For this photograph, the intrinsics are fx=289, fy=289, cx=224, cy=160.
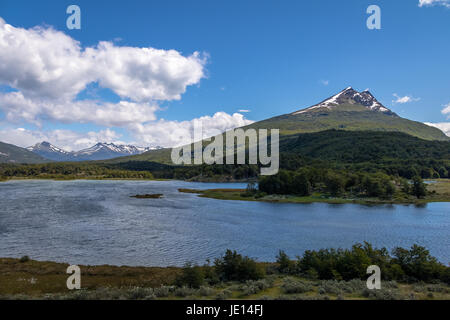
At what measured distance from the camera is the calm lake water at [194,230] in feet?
139

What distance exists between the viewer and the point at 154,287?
27.0 metres

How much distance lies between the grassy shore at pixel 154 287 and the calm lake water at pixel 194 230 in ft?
15.2

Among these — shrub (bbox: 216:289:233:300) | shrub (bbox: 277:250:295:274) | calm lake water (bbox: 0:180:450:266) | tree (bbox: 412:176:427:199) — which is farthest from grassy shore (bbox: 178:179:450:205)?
shrub (bbox: 216:289:233:300)

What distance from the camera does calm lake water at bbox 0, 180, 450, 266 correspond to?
42.3m

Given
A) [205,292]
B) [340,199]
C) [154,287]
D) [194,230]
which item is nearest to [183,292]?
[205,292]

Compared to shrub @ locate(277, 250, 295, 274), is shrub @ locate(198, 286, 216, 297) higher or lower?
higher

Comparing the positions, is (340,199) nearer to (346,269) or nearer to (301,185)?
(301,185)

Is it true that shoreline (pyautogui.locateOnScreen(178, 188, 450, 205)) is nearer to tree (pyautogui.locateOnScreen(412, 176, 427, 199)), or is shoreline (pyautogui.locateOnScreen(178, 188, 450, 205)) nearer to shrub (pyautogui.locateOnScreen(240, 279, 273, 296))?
tree (pyautogui.locateOnScreen(412, 176, 427, 199))

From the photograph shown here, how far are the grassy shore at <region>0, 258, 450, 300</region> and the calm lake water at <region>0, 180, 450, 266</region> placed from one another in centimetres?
464

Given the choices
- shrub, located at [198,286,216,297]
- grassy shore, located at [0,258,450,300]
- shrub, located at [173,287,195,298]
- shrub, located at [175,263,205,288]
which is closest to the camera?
grassy shore, located at [0,258,450,300]

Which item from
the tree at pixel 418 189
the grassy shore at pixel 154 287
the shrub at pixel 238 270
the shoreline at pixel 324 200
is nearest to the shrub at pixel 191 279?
the grassy shore at pixel 154 287

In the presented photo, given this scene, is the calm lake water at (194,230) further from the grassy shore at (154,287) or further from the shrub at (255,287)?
the shrub at (255,287)
